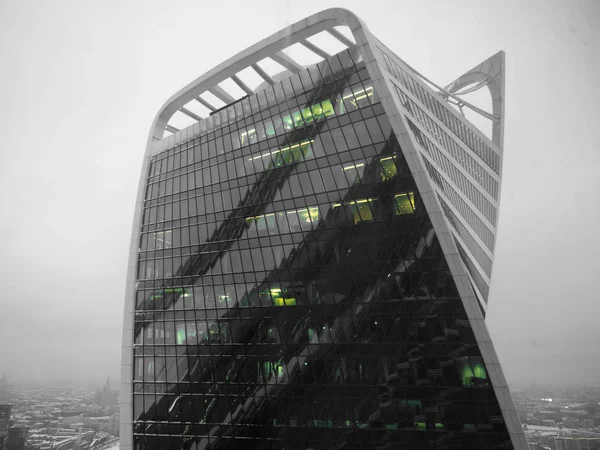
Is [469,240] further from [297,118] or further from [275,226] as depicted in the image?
[297,118]

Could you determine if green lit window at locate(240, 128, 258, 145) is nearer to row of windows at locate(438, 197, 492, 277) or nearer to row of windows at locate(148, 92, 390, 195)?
row of windows at locate(148, 92, 390, 195)

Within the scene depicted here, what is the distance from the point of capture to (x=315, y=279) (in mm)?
28438

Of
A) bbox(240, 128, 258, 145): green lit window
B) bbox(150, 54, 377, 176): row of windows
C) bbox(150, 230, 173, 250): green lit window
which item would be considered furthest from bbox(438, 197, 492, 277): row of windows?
bbox(150, 230, 173, 250): green lit window

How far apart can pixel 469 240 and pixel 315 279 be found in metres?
16.2

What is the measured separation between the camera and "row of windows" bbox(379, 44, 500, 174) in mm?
33156

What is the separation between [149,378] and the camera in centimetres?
3581

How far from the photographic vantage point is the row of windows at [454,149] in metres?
31.8

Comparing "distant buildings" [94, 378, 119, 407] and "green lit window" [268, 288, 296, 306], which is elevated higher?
"green lit window" [268, 288, 296, 306]

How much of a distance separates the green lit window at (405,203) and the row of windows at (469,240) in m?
2.50

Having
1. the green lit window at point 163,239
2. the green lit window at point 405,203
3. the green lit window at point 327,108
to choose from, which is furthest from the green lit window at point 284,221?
the green lit window at point 163,239

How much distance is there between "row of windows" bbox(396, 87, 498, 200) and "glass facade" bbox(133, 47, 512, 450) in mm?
4664

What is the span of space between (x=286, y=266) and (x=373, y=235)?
24.6ft

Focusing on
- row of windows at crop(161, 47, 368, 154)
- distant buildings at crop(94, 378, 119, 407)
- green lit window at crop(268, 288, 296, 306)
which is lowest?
distant buildings at crop(94, 378, 119, 407)

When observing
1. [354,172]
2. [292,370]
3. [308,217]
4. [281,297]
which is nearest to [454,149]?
[354,172]
